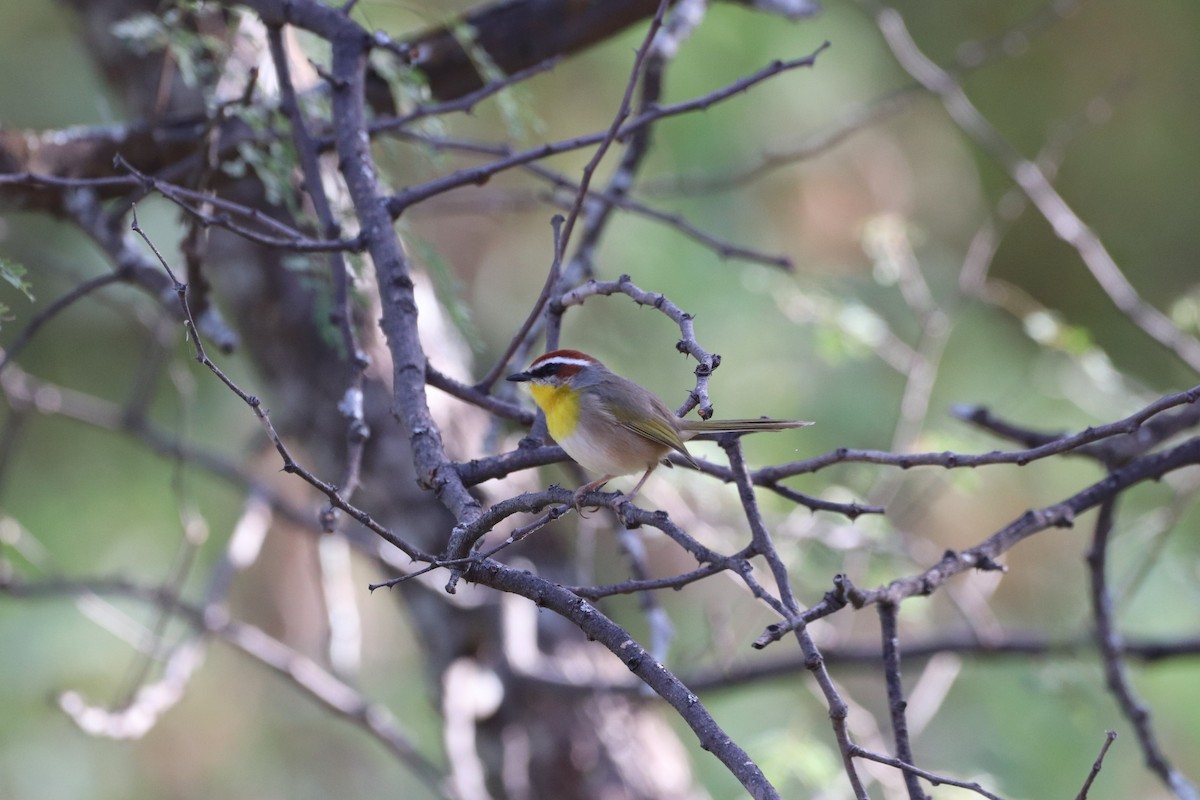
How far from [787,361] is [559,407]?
18.6 feet

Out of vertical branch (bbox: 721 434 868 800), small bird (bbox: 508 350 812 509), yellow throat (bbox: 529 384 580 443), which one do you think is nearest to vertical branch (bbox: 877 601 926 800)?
vertical branch (bbox: 721 434 868 800)

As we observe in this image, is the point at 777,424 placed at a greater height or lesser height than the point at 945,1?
lesser

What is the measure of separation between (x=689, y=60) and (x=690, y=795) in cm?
585

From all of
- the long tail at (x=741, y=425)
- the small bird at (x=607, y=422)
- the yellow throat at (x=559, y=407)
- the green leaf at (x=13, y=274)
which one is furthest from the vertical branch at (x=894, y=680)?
the green leaf at (x=13, y=274)

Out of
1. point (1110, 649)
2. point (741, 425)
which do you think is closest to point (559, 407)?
point (741, 425)

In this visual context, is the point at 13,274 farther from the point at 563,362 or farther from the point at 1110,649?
the point at 1110,649

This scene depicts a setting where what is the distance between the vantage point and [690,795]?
17.4 ft

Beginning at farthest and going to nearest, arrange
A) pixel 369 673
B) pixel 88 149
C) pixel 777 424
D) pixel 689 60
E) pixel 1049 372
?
pixel 369 673, pixel 689 60, pixel 1049 372, pixel 88 149, pixel 777 424

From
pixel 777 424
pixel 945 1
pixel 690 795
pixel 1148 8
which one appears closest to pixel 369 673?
pixel 690 795

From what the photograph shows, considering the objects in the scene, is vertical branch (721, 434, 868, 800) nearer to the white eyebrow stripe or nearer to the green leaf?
the white eyebrow stripe

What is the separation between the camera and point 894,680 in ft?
7.72

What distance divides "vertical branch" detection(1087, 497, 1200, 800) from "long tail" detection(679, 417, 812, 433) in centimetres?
110

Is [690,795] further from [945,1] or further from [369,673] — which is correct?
[945,1]

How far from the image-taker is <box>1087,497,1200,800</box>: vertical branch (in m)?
3.26
